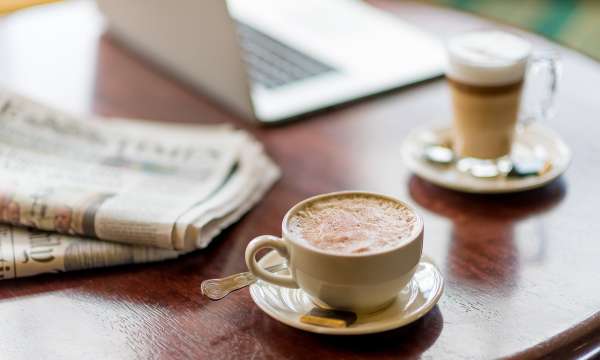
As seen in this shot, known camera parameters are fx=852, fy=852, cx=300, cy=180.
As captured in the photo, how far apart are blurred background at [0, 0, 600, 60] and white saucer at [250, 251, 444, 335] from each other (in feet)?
3.69

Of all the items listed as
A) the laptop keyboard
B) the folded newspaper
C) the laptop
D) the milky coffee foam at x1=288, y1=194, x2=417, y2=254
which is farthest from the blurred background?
the milky coffee foam at x1=288, y1=194, x2=417, y2=254

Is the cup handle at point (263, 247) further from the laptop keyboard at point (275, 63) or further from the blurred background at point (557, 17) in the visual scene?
the blurred background at point (557, 17)

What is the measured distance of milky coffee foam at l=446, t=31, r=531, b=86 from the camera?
853mm

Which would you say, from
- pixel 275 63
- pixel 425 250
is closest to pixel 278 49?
pixel 275 63

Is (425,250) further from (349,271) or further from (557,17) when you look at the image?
(557,17)

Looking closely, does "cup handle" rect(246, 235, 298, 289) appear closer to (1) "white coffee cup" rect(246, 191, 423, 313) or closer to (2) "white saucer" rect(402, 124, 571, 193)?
(1) "white coffee cup" rect(246, 191, 423, 313)

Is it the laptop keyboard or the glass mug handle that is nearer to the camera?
the glass mug handle

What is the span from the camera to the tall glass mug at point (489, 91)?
859 millimetres

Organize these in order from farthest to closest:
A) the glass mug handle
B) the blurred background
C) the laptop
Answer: the blurred background
the laptop
the glass mug handle

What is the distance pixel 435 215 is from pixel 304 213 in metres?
0.19

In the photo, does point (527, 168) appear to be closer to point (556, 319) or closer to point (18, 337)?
point (556, 319)

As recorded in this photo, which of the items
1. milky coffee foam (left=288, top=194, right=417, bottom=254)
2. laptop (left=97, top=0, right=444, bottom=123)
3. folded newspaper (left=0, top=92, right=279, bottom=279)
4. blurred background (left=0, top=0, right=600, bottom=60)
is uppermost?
milky coffee foam (left=288, top=194, right=417, bottom=254)

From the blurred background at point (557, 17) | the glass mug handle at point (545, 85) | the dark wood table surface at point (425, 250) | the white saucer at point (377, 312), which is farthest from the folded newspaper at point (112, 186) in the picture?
the blurred background at point (557, 17)

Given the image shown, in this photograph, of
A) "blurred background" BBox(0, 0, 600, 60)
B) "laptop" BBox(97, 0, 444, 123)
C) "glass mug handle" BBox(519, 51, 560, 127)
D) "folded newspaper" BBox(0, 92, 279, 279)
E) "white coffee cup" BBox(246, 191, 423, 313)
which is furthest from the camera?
"blurred background" BBox(0, 0, 600, 60)
